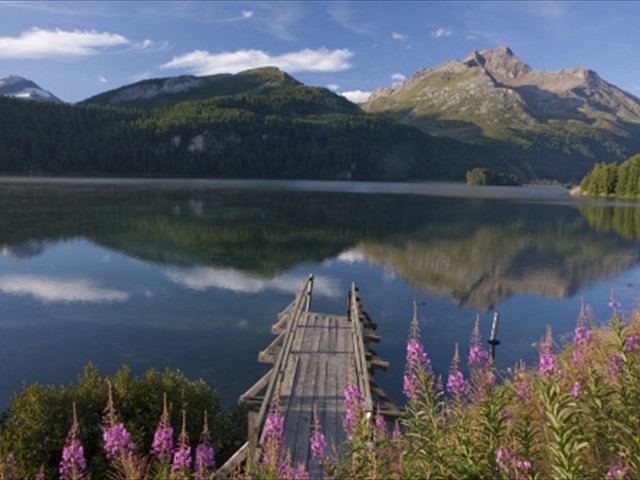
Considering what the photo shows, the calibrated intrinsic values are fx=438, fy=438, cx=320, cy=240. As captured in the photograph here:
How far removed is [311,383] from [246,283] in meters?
20.3

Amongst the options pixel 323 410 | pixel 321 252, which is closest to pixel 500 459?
pixel 323 410

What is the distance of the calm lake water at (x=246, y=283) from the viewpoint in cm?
2080

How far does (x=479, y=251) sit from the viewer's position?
4956 centimetres

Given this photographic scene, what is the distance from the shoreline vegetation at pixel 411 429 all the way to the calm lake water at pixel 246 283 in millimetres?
5003

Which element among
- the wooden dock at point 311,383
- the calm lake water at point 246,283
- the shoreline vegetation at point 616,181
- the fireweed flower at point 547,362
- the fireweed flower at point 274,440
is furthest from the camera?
the shoreline vegetation at point 616,181

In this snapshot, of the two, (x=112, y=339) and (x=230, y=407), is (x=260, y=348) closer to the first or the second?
(x=230, y=407)

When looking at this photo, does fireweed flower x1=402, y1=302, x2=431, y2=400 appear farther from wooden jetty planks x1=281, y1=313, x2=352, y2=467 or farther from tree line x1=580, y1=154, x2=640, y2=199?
tree line x1=580, y1=154, x2=640, y2=199

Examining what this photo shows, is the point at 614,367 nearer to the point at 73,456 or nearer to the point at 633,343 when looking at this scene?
the point at 633,343

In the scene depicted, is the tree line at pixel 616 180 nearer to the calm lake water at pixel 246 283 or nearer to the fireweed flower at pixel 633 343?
the calm lake water at pixel 246 283

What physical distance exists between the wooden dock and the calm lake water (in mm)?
2371

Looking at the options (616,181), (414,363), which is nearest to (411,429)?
(414,363)

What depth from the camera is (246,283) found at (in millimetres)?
33250

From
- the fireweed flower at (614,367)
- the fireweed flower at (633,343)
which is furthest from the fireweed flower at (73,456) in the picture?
the fireweed flower at (614,367)

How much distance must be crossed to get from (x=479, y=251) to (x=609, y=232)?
96.0ft
